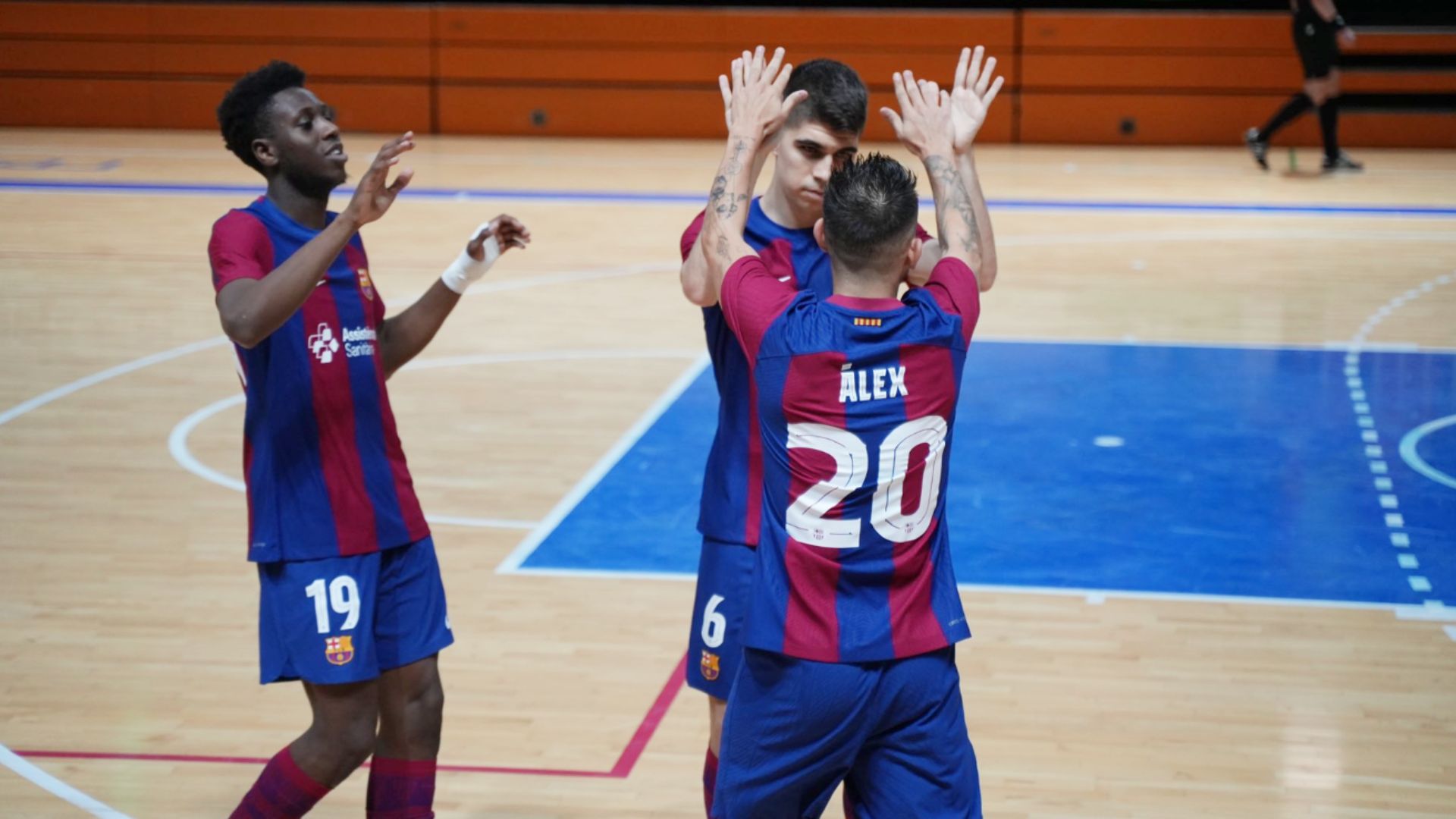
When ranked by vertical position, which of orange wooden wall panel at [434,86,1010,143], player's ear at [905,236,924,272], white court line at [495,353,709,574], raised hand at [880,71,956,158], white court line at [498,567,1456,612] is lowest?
white court line at [498,567,1456,612]

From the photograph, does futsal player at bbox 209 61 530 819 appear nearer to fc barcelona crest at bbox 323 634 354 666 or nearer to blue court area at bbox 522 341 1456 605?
fc barcelona crest at bbox 323 634 354 666

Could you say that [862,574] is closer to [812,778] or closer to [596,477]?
[812,778]

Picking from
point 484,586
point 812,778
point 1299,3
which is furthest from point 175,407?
point 1299,3

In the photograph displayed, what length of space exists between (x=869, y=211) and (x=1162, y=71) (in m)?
16.9

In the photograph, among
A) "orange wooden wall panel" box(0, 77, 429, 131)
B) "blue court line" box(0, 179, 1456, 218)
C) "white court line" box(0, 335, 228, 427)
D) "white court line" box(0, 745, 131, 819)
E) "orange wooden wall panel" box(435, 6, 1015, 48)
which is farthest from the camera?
"orange wooden wall panel" box(0, 77, 429, 131)

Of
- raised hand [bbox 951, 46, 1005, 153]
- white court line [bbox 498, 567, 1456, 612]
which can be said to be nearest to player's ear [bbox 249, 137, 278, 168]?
raised hand [bbox 951, 46, 1005, 153]

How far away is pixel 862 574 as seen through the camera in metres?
2.85

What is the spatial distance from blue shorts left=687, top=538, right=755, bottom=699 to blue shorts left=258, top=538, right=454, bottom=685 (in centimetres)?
58

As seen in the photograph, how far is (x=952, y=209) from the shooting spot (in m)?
3.07

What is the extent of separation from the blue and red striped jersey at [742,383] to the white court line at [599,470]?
9.00 feet

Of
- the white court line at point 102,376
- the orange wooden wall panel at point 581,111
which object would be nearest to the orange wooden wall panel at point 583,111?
the orange wooden wall panel at point 581,111

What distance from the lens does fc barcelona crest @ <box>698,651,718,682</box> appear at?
356cm

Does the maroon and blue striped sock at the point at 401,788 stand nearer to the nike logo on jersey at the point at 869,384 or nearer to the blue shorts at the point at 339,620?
the blue shorts at the point at 339,620

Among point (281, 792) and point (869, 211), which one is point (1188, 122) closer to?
point (281, 792)
